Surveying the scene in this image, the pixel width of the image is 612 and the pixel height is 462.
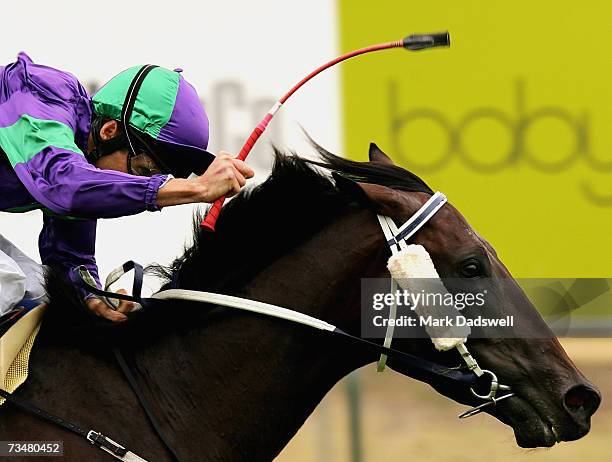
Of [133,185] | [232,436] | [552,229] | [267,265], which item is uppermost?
[133,185]

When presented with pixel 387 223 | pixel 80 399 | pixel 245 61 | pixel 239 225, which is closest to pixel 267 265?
pixel 239 225

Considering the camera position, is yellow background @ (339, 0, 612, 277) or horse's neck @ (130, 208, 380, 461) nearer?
horse's neck @ (130, 208, 380, 461)

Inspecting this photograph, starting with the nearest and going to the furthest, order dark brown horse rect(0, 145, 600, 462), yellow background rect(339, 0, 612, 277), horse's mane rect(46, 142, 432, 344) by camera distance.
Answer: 1. dark brown horse rect(0, 145, 600, 462)
2. horse's mane rect(46, 142, 432, 344)
3. yellow background rect(339, 0, 612, 277)

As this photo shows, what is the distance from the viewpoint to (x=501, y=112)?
6219 millimetres

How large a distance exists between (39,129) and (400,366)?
3.69 ft

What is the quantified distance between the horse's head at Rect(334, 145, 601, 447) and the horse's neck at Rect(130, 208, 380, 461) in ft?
0.45

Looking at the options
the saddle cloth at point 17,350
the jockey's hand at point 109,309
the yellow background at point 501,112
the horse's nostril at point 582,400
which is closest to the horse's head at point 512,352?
the horse's nostril at point 582,400

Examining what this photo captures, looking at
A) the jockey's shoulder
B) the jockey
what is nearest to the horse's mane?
the jockey

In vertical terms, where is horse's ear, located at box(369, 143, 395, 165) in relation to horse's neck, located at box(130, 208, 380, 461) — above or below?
above

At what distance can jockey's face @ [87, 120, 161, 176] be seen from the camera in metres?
3.12

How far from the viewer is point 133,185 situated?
2.72 meters

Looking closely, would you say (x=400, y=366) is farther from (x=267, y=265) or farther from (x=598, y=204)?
(x=598, y=204)

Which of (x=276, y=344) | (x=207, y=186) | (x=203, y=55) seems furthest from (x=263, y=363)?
(x=203, y=55)

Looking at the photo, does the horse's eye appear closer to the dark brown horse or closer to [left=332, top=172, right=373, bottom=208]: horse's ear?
the dark brown horse
